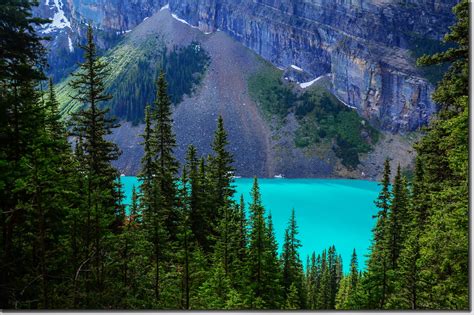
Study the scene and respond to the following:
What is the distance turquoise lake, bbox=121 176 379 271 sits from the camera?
1673 inches

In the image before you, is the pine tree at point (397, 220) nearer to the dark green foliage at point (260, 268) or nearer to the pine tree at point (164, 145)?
the dark green foliage at point (260, 268)

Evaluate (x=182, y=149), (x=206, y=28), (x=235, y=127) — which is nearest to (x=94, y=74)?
(x=182, y=149)

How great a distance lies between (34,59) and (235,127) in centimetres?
11800

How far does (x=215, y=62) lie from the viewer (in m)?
152

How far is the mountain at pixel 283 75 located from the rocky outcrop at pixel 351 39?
365 millimetres

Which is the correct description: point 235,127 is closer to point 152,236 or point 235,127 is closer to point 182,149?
point 182,149

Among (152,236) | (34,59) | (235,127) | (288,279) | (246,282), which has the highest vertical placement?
(235,127)

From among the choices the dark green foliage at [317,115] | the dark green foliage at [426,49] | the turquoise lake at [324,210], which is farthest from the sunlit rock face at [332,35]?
the turquoise lake at [324,210]

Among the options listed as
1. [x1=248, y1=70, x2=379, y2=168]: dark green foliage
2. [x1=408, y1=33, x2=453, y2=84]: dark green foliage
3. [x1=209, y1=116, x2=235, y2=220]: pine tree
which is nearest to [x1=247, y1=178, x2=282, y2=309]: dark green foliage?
[x1=209, y1=116, x2=235, y2=220]: pine tree

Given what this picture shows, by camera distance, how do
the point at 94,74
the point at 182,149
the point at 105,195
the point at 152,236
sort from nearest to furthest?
the point at 105,195
the point at 152,236
the point at 94,74
the point at 182,149

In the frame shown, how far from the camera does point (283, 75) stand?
151 m

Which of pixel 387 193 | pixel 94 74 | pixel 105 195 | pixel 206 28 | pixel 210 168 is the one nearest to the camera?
pixel 105 195

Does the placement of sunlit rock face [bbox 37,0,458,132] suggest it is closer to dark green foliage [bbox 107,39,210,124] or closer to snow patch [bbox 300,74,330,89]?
snow patch [bbox 300,74,330,89]

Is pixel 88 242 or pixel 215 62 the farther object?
pixel 215 62
